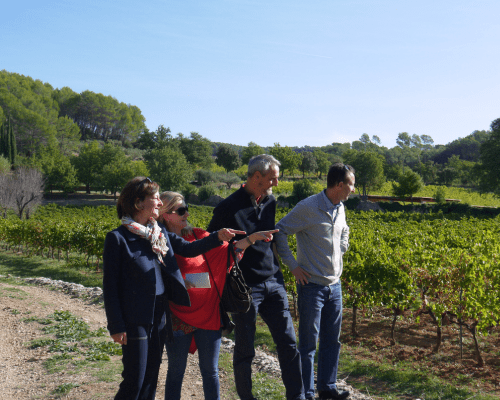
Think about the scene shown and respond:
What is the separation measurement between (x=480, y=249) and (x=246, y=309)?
5110 mm

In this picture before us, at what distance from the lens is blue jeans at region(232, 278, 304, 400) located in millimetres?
3010

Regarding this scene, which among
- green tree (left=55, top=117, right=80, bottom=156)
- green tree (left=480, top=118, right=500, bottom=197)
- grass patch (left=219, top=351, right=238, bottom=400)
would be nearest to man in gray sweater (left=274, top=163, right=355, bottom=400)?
grass patch (left=219, top=351, right=238, bottom=400)

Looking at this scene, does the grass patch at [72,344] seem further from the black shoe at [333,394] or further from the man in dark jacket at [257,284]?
the black shoe at [333,394]

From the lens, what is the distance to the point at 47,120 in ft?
273

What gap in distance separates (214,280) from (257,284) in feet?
1.28

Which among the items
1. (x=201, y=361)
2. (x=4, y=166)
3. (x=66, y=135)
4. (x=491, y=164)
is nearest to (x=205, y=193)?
(x=4, y=166)

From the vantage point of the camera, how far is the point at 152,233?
254 cm

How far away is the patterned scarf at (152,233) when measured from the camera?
2.51m

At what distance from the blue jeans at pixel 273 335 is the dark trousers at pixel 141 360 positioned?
2.13 ft

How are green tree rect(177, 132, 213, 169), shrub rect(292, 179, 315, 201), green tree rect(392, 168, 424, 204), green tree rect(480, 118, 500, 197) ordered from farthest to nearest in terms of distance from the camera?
1. green tree rect(177, 132, 213, 169)
2. shrub rect(292, 179, 315, 201)
3. green tree rect(392, 168, 424, 204)
4. green tree rect(480, 118, 500, 197)

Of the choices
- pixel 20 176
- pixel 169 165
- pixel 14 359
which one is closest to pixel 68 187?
pixel 169 165

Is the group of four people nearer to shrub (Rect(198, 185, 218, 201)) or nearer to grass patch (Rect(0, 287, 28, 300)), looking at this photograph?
grass patch (Rect(0, 287, 28, 300))

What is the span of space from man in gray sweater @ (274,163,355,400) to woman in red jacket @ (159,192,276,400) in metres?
0.61

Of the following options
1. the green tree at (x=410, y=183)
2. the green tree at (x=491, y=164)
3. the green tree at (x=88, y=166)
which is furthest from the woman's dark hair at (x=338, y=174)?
the green tree at (x=88, y=166)
